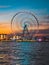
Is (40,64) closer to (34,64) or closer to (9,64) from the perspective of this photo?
(34,64)

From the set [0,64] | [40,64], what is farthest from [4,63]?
[40,64]

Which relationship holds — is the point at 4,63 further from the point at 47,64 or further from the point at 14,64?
the point at 47,64

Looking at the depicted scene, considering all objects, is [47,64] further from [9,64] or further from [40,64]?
[9,64]

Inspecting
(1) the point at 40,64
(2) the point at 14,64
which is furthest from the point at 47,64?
(2) the point at 14,64

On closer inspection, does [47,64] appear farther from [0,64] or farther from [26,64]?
[0,64]

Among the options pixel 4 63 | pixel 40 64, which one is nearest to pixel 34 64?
pixel 40 64
